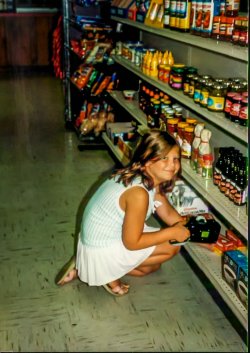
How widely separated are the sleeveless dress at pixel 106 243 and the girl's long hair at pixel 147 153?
3.0 inches

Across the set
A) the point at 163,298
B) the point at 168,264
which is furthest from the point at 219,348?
the point at 168,264

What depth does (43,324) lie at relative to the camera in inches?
108

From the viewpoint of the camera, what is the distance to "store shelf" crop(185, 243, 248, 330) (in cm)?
258

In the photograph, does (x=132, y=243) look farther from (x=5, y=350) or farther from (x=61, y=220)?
(x=61, y=220)

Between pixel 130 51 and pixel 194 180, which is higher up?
pixel 130 51

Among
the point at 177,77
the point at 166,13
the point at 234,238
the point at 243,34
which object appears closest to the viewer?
the point at 243,34

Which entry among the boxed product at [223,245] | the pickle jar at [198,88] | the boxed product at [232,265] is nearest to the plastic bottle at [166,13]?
the pickle jar at [198,88]

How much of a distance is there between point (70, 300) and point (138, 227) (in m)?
0.62

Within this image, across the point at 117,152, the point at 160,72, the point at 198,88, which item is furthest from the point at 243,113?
the point at 117,152

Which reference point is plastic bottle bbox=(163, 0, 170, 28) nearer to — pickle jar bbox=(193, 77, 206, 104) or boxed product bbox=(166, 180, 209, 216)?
pickle jar bbox=(193, 77, 206, 104)

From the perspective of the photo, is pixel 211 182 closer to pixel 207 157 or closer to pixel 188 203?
pixel 207 157

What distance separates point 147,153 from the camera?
271 cm

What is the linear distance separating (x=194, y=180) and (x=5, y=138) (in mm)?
3622

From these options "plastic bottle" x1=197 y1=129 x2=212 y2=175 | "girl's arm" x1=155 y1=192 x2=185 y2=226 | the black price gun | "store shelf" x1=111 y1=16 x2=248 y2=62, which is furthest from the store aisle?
"store shelf" x1=111 y1=16 x2=248 y2=62
